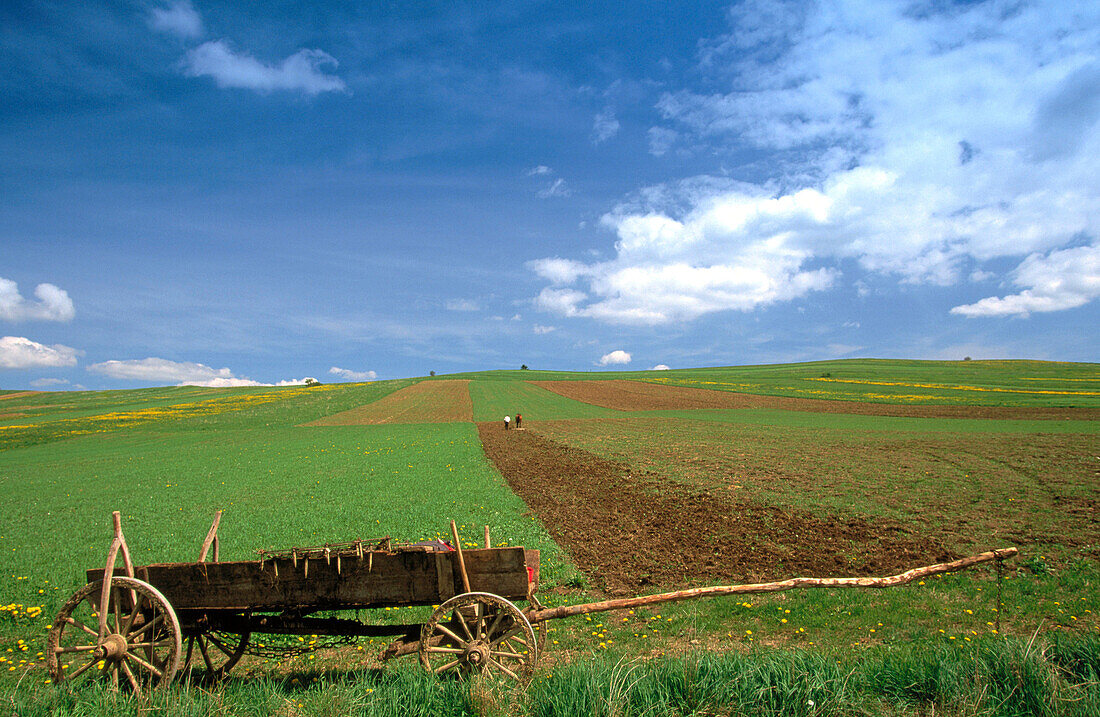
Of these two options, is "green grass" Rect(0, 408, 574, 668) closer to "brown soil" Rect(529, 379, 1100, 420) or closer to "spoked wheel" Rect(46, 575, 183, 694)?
"spoked wheel" Rect(46, 575, 183, 694)

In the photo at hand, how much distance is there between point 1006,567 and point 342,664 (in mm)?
11504

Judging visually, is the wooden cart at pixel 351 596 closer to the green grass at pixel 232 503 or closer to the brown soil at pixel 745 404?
the green grass at pixel 232 503

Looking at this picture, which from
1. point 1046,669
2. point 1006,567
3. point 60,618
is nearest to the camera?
point 1046,669

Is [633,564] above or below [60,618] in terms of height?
below

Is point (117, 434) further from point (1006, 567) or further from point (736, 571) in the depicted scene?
point (1006, 567)

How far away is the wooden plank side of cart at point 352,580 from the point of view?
5328 millimetres

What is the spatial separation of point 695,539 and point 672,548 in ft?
2.83

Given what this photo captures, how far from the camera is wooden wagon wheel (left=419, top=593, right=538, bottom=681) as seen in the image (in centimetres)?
500

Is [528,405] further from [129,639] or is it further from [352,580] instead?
[129,639]

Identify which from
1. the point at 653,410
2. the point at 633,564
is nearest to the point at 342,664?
the point at 633,564

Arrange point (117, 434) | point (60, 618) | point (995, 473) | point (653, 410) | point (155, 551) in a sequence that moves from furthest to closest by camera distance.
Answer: point (653, 410) < point (117, 434) < point (995, 473) < point (155, 551) < point (60, 618)

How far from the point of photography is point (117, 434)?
40281 mm

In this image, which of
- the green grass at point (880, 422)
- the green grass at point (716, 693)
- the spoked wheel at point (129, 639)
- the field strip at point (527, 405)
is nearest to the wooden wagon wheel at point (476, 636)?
the green grass at point (716, 693)

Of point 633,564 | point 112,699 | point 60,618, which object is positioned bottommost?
point 633,564
